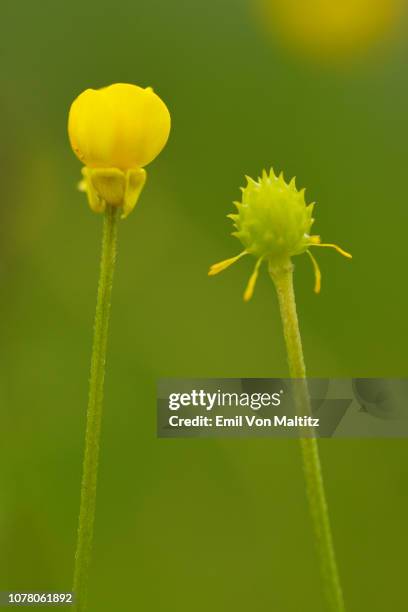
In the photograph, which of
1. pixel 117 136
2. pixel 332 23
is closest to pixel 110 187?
pixel 117 136

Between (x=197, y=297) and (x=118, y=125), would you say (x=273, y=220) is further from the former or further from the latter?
(x=197, y=297)

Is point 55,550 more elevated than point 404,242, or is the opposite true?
point 404,242

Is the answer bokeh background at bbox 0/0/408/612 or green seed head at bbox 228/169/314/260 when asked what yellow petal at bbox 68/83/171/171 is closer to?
green seed head at bbox 228/169/314/260

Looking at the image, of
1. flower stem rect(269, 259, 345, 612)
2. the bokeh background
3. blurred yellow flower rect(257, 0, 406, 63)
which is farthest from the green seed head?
blurred yellow flower rect(257, 0, 406, 63)

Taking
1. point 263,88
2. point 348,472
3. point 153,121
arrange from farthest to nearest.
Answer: point 263,88 < point 348,472 < point 153,121

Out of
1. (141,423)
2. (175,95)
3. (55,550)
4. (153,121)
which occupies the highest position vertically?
(175,95)

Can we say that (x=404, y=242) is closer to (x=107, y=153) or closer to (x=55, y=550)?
(x=107, y=153)

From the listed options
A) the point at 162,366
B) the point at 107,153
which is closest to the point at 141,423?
the point at 162,366

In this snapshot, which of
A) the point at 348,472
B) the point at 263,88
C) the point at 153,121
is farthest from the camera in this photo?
the point at 263,88

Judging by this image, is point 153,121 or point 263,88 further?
point 263,88

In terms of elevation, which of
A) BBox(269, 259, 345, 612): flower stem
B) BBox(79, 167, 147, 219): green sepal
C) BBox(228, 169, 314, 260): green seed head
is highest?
BBox(79, 167, 147, 219): green sepal
